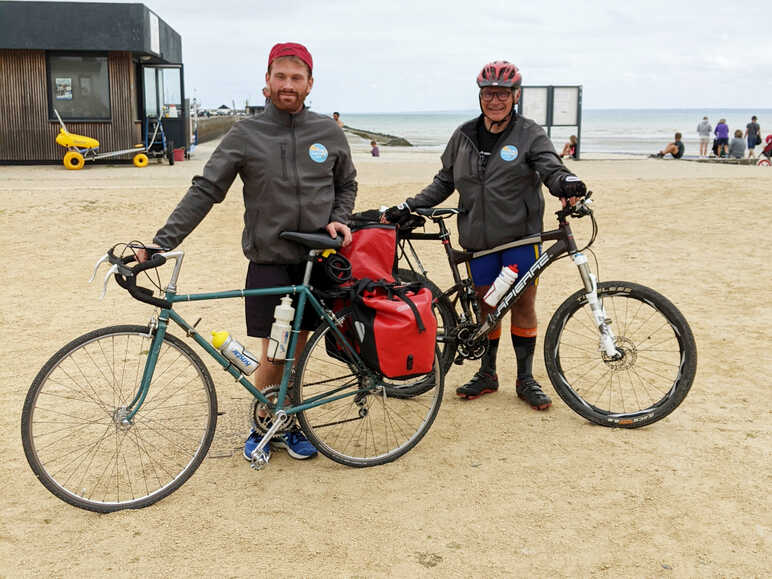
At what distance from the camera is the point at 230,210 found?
38.1 feet

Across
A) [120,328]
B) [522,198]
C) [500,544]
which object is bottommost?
[500,544]

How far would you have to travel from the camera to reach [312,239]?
3516 mm

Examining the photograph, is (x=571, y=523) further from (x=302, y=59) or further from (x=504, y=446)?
(x=302, y=59)

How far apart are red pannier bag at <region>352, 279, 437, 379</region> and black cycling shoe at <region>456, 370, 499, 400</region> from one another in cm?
121

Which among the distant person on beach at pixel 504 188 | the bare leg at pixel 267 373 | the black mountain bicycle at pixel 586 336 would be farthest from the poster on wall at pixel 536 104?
the bare leg at pixel 267 373

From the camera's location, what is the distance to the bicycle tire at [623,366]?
13.7 feet

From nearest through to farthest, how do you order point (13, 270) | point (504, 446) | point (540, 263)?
point (504, 446) → point (540, 263) → point (13, 270)

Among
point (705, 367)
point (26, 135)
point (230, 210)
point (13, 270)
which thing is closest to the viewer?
point (705, 367)

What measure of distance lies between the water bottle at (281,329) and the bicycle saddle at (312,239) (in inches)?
10.6

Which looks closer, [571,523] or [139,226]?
[571,523]

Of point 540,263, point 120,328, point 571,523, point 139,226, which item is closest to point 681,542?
point 571,523

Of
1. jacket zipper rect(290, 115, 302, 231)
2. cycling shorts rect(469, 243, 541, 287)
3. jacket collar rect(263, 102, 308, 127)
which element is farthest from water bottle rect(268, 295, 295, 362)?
cycling shorts rect(469, 243, 541, 287)

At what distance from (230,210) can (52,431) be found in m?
7.74

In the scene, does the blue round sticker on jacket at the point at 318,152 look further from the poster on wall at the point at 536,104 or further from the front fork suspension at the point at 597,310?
the poster on wall at the point at 536,104
